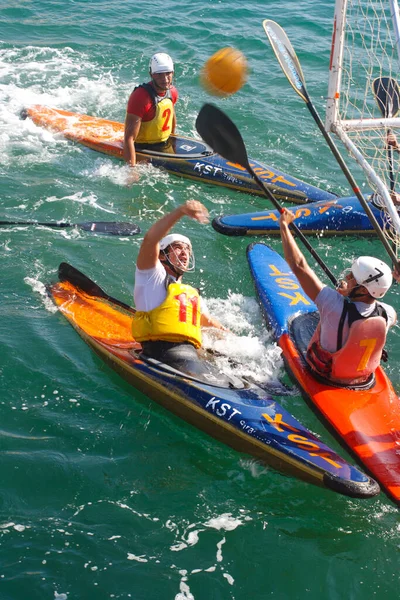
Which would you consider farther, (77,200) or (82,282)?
(77,200)

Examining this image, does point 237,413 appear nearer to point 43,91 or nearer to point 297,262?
point 297,262

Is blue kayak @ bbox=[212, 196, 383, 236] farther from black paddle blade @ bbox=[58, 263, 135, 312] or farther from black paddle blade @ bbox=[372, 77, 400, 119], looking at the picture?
black paddle blade @ bbox=[58, 263, 135, 312]

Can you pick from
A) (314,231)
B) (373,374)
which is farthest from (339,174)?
(373,374)

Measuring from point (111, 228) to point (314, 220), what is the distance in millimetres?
2212

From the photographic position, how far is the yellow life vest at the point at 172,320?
5105 millimetres

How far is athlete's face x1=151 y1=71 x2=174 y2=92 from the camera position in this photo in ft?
26.7

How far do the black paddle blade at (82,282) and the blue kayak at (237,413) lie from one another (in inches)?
19.6

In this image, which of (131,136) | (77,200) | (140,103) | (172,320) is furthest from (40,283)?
(140,103)

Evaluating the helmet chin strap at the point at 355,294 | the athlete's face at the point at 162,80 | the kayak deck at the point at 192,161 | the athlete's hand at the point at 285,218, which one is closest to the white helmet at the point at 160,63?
the athlete's face at the point at 162,80

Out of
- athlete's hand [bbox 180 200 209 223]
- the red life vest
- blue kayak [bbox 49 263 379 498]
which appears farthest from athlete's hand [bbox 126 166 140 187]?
athlete's hand [bbox 180 200 209 223]

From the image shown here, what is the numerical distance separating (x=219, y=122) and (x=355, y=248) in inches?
106

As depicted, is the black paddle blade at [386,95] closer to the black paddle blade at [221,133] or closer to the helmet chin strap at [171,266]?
the black paddle blade at [221,133]

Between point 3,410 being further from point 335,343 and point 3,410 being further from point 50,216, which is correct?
point 50,216

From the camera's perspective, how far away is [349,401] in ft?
16.8
